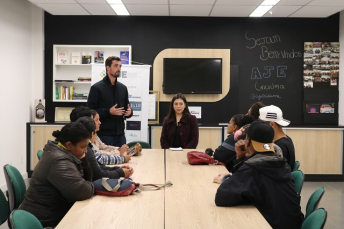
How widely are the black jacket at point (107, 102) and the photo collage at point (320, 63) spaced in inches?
157

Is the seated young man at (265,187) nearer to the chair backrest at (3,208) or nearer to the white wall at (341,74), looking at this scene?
the chair backrest at (3,208)

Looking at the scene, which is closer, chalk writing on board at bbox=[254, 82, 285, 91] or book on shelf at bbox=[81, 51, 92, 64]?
book on shelf at bbox=[81, 51, 92, 64]

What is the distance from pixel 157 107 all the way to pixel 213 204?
504 cm

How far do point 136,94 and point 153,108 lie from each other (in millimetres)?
663

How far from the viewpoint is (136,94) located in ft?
23.5

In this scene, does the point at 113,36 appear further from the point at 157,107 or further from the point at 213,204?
the point at 213,204

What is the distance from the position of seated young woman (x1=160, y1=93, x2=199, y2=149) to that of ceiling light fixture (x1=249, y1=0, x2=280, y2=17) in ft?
7.07

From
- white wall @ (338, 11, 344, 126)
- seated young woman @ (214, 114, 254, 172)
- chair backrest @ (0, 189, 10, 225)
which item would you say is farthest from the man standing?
white wall @ (338, 11, 344, 126)

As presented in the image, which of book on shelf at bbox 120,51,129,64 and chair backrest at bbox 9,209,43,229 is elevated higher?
book on shelf at bbox 120,51,129,64

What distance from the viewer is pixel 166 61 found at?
7766mm

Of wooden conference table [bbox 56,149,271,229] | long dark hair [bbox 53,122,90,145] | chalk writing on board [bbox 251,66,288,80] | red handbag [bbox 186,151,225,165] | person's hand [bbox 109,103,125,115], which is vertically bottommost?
wooden conference table [bbox 56,149,271,229]

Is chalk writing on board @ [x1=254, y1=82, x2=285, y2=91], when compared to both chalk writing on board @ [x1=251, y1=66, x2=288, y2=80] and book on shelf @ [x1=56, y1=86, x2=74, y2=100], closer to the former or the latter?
chalk writing on board @ [x1=251, y1=66, x2=288, y2=80]

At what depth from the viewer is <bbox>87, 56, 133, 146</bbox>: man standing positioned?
5.32 meters

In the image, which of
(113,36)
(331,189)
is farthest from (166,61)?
(331,189)
